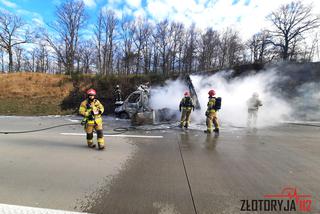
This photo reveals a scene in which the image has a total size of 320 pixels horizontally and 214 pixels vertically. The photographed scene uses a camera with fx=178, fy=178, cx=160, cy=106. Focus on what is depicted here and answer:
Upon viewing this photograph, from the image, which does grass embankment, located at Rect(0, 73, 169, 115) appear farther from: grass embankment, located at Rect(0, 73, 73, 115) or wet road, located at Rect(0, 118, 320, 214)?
wet road, located at Rect(0, 118, 320, 214)

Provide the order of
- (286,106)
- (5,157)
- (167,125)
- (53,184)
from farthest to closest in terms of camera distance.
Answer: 1. (286,106)
2. (167,125)
3. (5,157)
4. (53,184)

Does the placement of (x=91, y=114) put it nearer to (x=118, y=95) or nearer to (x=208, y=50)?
(x=118, y=95)

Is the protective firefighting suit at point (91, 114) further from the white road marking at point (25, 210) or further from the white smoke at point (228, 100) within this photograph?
the white smoke at point (228, 100)

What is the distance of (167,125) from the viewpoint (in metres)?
9.38

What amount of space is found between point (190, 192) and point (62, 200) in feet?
6.82

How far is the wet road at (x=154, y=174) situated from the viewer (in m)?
2.79

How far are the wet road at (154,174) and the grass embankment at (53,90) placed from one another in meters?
10.9

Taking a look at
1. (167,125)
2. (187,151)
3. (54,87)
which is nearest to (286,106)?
(167,125)

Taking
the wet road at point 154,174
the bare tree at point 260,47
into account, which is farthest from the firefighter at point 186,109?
the bare tree at point 260,47

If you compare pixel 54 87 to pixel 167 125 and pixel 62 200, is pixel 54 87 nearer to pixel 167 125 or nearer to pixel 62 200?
pixel 167 125

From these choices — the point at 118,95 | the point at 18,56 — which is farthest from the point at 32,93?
the point at 18,56

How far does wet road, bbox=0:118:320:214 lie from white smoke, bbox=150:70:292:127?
4.81 metres

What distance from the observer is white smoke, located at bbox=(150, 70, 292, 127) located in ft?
36.6

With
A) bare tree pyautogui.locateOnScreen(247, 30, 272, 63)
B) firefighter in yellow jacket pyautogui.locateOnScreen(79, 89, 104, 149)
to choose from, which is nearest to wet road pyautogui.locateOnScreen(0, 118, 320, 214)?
firefighter in yellow jacket pyautogui.locateOnScreen(79, 89, 104, 149)
